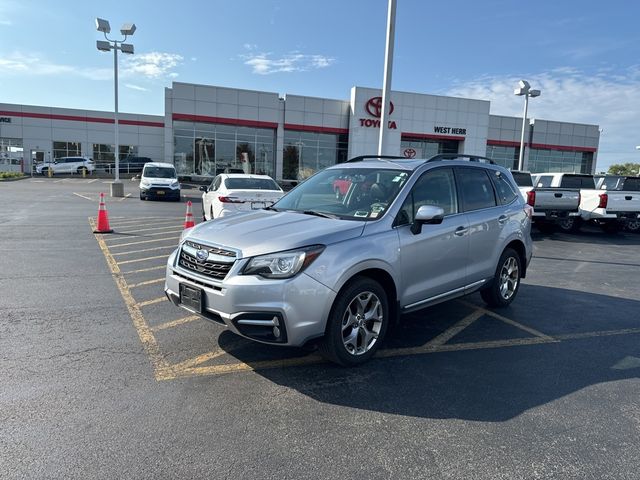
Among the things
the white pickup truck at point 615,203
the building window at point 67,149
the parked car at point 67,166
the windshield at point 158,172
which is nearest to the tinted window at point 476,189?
the white pickup truck at point 615,203

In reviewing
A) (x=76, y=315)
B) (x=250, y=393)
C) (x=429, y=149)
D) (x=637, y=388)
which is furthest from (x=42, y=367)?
(x=429, y=149)

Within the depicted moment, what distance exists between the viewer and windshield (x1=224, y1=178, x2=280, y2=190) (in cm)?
1238

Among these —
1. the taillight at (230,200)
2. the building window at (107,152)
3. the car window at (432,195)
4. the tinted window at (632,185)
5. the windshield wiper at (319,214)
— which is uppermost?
the building window at (107,152)

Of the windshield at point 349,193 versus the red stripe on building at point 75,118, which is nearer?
the windshield at point 349,193

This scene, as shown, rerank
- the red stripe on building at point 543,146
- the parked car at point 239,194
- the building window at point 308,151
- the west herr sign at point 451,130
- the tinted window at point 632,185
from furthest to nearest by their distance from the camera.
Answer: the red stripe on building at point 543,146 → the west herr sign at point 451,130 → the building window at point 308,151 → the tinted window at point 632,185 → the parked car at point 239,194

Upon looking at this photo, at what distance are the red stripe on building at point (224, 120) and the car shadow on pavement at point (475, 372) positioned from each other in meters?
31.6

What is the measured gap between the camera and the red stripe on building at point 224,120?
3384cm

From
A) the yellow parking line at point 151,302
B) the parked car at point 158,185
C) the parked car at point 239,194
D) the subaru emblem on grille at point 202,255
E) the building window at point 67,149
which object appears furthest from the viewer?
the building window at point 67,149

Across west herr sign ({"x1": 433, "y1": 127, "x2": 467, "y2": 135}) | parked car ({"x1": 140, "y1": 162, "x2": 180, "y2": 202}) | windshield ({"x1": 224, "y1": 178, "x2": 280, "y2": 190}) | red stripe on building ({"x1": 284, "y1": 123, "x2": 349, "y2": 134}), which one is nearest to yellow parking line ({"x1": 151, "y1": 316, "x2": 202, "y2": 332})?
windshield ({"x1": 224, "y1": 178, "x2": 280, "y2": 190})

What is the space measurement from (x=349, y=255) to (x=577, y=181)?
576 inches

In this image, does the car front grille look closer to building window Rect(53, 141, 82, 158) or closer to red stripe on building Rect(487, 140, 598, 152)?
red stripe on building Rect(487, 140, 598, 152)

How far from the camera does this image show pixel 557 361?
4523mm

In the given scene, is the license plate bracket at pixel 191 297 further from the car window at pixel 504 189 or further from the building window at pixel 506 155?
the building window at pixel 506 155

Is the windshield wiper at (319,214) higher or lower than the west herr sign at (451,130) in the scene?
lower
